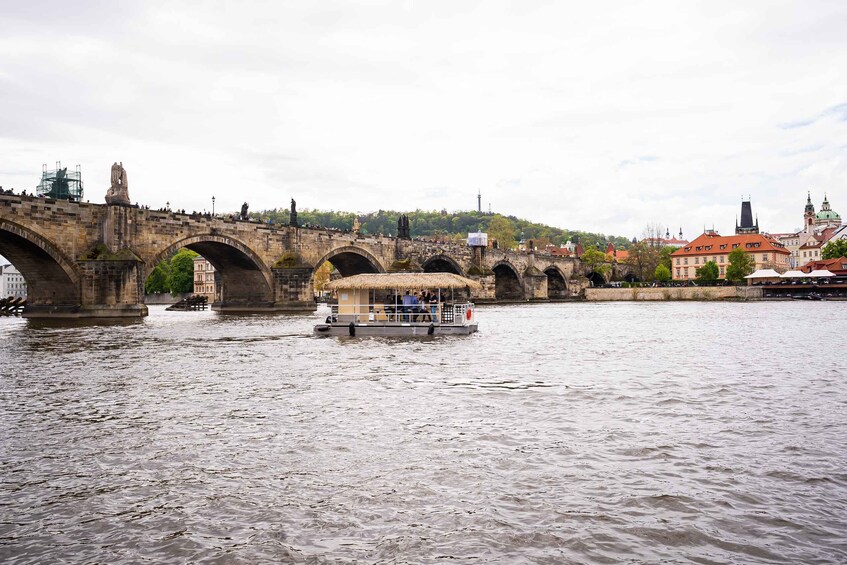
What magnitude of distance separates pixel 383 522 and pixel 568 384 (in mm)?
10026

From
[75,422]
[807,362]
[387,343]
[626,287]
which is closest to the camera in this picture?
[75,422]

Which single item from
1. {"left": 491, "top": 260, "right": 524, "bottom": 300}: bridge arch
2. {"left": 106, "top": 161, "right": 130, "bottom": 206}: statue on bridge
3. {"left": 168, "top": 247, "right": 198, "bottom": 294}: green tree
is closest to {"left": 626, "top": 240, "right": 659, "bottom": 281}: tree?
{"left": 491, "top": 260, "right": 524, "bottom": 300}: bridge arch

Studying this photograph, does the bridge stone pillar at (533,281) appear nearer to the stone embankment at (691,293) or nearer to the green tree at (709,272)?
the stone embankment at (691,293)

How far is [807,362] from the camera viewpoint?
2086 centimetres

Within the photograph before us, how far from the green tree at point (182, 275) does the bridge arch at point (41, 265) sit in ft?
250

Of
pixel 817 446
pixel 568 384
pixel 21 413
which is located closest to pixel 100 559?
pixel 21 413

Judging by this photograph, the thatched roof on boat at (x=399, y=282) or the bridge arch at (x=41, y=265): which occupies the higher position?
the bridge arch at (x=41, y=265)

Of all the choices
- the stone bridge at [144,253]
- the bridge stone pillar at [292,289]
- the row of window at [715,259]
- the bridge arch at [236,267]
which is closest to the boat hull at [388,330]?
the stone bridge at [144,253]

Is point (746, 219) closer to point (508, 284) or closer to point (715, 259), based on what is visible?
point (715, 259)

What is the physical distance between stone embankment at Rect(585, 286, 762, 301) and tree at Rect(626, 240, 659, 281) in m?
23.7

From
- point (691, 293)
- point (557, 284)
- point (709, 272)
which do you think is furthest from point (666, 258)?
point (691, 293)

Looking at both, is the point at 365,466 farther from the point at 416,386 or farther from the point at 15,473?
the point at 416,386

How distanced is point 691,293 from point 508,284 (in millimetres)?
25725

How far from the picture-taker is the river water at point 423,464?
659 centimetres
